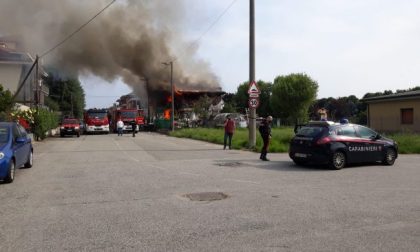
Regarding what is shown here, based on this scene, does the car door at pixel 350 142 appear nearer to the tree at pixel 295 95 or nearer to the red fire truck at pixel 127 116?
the red fire truck at pixel 127 116

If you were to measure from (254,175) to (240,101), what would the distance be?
66.2 m

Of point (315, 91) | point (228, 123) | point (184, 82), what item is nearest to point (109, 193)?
point (228, 123)

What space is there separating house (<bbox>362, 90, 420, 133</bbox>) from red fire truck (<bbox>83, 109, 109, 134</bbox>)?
22159 mm

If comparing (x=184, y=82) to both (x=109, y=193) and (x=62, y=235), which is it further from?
(x=62, y=235)

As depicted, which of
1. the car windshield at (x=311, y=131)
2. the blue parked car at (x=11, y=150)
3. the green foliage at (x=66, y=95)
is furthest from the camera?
the green foliage at (x=66, y=95)

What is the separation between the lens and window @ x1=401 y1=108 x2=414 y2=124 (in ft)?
107

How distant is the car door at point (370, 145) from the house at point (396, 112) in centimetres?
1861

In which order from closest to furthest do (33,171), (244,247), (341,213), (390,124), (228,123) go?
(244,247) < (341,213) < (33,171) < (228,123) < (390,124)

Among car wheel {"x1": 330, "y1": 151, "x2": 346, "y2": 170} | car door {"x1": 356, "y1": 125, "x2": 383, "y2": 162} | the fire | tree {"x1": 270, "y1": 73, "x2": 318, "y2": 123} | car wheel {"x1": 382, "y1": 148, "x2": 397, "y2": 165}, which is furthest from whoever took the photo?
tree {"x1": 270, "y1": 73, "x2": 318, "y2": 123}

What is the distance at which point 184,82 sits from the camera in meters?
45.2

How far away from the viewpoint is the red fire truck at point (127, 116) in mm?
42297

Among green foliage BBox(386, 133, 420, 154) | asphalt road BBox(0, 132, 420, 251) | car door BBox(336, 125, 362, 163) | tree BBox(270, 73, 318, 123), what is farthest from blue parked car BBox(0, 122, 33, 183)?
tree BBox(270, 73, 318, 123)

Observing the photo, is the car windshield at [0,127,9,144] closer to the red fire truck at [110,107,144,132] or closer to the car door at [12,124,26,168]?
the car door at [12,124,26,168]

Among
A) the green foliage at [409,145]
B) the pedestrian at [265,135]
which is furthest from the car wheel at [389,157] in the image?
the green foliage at [409,145]
